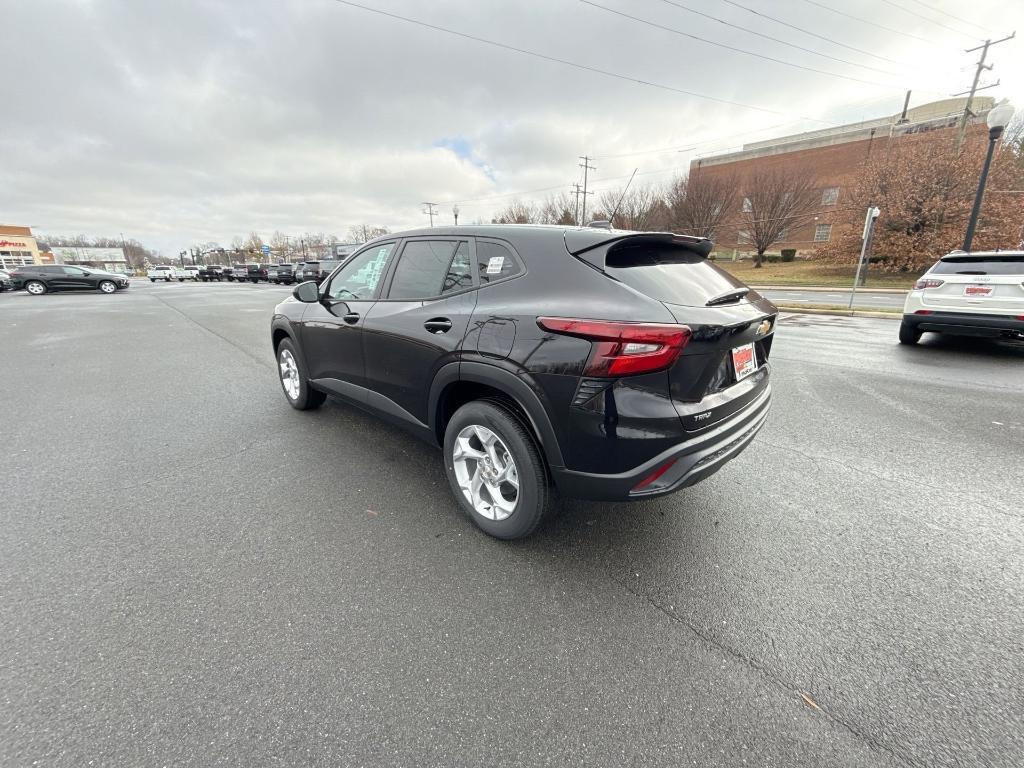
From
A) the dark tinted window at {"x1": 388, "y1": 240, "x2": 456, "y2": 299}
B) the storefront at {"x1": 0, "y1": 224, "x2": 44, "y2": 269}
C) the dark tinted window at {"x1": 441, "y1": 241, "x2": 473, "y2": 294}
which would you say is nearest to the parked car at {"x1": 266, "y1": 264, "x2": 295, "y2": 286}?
the dark tinted window at {"x1": 388, "y1": 240, "x2": 456, "y2": 299}

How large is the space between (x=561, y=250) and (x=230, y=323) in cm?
1182

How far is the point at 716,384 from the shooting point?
7.22ft

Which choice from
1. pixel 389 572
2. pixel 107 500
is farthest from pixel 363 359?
pixel 107 500

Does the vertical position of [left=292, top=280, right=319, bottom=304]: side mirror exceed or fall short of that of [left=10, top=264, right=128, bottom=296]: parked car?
it exceeds it

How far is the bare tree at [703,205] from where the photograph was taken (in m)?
39.4

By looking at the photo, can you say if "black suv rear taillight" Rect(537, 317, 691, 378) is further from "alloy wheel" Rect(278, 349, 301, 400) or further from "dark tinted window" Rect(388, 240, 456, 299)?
"alloy wheel" Rect(278, 349, 301, 400)

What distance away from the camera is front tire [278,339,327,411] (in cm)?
442

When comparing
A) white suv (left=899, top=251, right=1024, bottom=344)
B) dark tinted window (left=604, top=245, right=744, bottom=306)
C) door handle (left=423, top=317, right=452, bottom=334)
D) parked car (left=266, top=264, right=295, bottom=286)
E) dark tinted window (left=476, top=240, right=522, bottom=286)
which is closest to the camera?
dark tinted window (left=604, top=245, right=744, bottom=306)

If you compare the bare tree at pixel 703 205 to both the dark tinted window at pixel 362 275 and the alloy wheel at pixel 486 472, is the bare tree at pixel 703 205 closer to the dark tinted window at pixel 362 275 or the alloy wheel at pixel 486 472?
the dark tinted window at pixel 362 275

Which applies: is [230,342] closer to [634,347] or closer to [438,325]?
[438,325]

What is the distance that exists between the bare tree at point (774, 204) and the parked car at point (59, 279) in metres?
46.2

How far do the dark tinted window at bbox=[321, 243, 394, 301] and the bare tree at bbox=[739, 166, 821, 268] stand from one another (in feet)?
139

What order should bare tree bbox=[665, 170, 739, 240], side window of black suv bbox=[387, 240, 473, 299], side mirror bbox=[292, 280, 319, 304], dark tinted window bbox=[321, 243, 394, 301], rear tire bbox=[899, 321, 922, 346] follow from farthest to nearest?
1. bare tree bbox=[665, 170, 739, 240]
2. rear tire bbox=[899, 321, 922, 346]
3. side mirror bbox=[292, 280, 319, 304]
4. dark tinted window bbox=[321, 243, 394, 301]
5. side window of black suv bbox=[387, 240, 473, 299]

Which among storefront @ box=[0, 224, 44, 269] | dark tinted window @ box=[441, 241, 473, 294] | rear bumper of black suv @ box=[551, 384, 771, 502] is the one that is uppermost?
storefront @ box=[0, 224, 44, 269]
